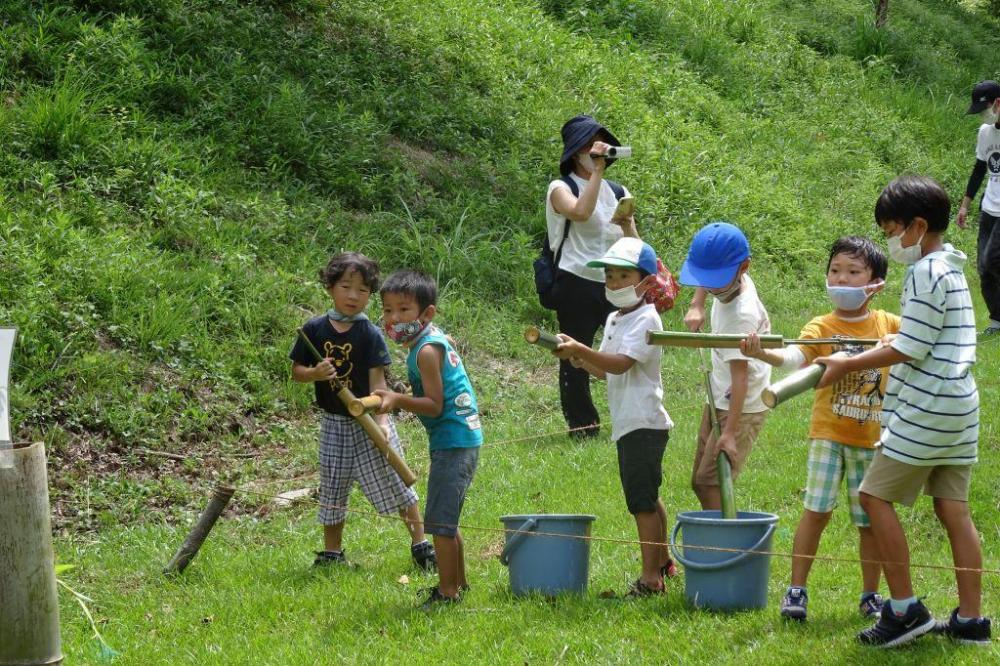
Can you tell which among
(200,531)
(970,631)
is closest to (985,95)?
(970,631)

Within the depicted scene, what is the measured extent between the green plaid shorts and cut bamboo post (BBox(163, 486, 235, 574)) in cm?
273

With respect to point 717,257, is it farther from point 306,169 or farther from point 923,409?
point 306,169

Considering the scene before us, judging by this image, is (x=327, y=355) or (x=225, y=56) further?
(x=225, y=56)

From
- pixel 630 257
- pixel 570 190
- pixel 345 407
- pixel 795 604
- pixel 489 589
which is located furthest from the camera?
pixel 570 190

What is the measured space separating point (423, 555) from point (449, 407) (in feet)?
3.61

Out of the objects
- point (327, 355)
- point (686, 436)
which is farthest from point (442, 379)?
point (686, 436)

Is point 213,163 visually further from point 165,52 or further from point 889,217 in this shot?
point 889,217

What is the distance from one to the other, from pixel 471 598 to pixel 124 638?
148 centimetres

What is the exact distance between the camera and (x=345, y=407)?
5.97 meters

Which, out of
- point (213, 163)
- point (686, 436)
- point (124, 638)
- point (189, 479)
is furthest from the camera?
point (213, 163)

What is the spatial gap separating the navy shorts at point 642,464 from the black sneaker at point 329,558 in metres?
1.65

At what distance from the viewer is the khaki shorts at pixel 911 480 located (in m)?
4.39

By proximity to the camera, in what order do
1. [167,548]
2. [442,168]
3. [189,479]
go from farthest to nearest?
[442,168] → [189,479] → [167,548]

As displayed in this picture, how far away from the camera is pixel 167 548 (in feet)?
21.5
